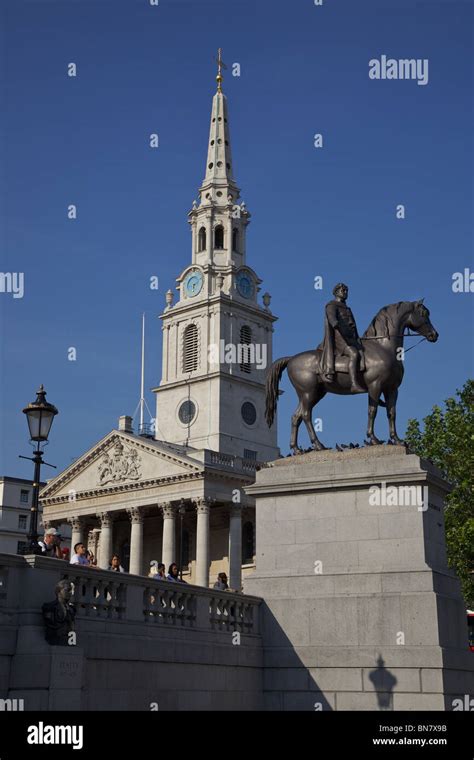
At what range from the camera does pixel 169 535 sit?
75875 mm

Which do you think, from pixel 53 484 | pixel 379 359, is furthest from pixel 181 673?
pixel 53 484

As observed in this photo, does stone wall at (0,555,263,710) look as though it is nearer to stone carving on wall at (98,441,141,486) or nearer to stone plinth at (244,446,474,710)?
stone plinth at (244,446,474,710)

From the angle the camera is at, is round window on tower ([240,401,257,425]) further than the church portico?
Yes

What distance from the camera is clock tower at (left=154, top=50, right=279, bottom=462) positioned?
304 ft

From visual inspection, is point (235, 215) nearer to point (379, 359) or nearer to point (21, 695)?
point (379, 359)

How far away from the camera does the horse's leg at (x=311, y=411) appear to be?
75.5ft

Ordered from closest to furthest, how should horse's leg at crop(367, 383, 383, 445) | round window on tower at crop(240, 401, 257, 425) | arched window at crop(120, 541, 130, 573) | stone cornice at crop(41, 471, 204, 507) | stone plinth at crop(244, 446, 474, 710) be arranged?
stone plinth at crop(244, 446, 474, 710)
horse's leg at crop(367, 383, 383, 445)
stone cornice at crop(41, 471, 204, 507)
arched window at crop(120, 541, 130, 573)
round window on tower at crop(240, 401, 257, 425)

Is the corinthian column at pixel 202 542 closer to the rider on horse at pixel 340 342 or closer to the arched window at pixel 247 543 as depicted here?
the arched window at pixel 247 543

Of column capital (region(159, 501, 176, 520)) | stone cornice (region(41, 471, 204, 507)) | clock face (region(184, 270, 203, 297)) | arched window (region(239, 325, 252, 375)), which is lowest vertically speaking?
column capital (region(159, 501, 176, 520))

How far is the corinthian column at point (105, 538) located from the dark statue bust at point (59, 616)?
66.2 meters

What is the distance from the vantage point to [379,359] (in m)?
22.6

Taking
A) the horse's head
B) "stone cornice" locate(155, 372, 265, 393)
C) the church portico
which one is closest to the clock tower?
"stone cornice" locate(155, 372, 265, 393)

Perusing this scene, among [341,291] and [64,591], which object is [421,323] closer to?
[341,291]

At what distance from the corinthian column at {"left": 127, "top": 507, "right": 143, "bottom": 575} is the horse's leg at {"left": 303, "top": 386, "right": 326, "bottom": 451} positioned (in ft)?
184
